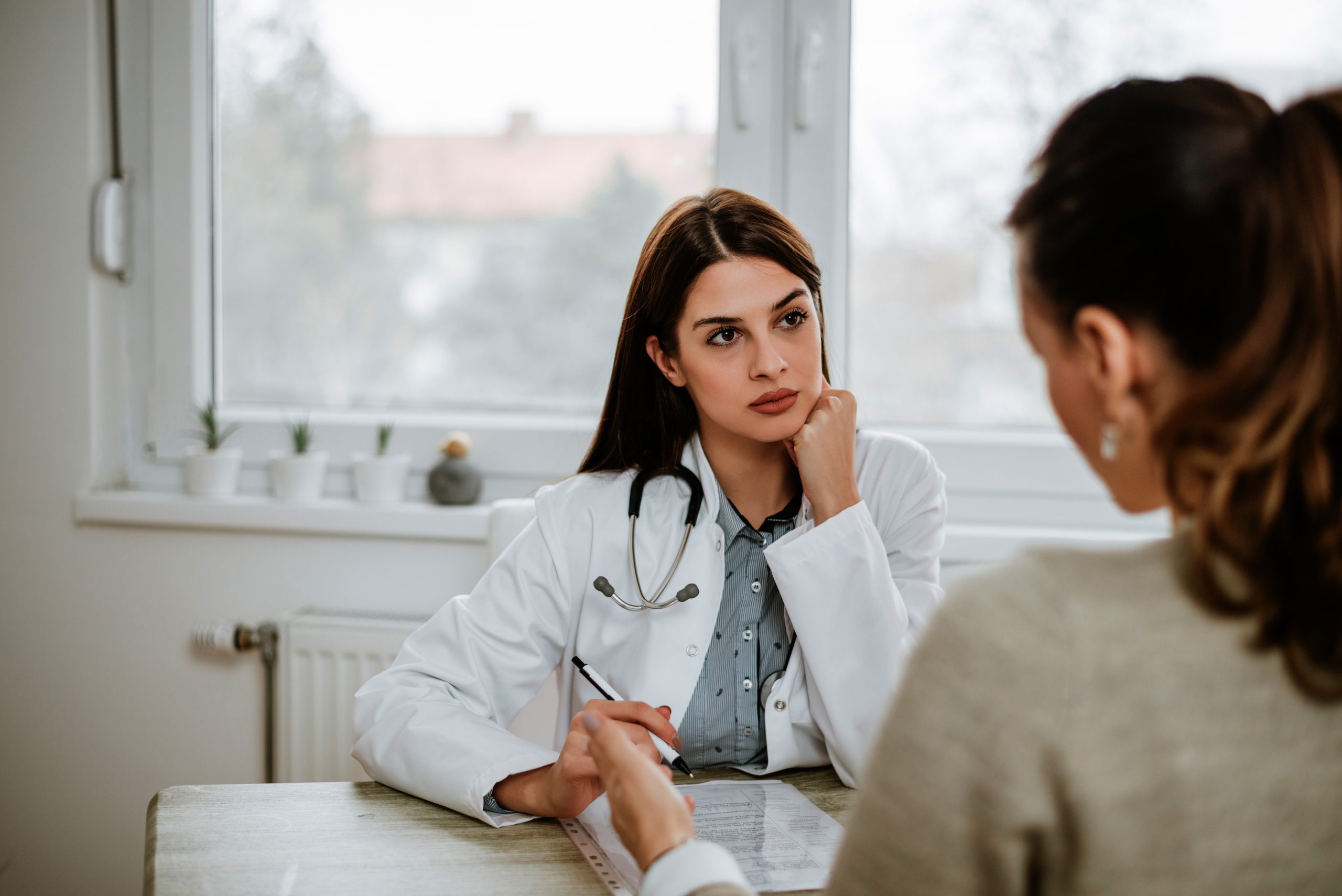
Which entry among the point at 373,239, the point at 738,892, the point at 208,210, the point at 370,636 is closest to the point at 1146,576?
the point at 738,892

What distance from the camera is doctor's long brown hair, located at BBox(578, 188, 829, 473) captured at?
1.42m

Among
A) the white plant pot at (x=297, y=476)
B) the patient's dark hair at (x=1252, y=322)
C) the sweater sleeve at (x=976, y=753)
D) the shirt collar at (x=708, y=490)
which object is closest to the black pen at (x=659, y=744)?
the shirt collar at (x=708, y=490)

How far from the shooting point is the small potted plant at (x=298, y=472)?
2.06 metres

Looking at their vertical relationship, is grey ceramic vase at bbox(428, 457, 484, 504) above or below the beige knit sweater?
below

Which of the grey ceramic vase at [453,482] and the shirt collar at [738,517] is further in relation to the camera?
the grey ceramic vase at [453,482]

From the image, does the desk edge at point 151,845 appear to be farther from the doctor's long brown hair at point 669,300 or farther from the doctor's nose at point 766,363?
the doctor's nose at point 766,363

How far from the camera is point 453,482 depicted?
1996 mm

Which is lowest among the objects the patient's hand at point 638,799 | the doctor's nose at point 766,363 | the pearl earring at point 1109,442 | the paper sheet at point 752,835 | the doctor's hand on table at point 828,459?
the paper sheet at point 752,835

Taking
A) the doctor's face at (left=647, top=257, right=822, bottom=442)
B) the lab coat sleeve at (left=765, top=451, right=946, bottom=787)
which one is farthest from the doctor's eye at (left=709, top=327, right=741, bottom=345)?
the lab coat sleeve at (left=765, top=451, right=946, bottom=787)

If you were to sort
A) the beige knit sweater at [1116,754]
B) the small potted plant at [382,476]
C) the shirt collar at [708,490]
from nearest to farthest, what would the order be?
the beige knit sweater at [1116,754] < the shirt collar at [708,490] < the small potted plant at [382,476]

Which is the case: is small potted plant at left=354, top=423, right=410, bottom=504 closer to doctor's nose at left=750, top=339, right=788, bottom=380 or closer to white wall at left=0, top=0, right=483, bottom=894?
white wall at left=0, top=0, right=483, bottom=894

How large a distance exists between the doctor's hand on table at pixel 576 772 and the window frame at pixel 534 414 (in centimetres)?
90

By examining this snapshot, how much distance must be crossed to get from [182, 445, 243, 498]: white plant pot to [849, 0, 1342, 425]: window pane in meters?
1.31

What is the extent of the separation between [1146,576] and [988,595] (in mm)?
84
